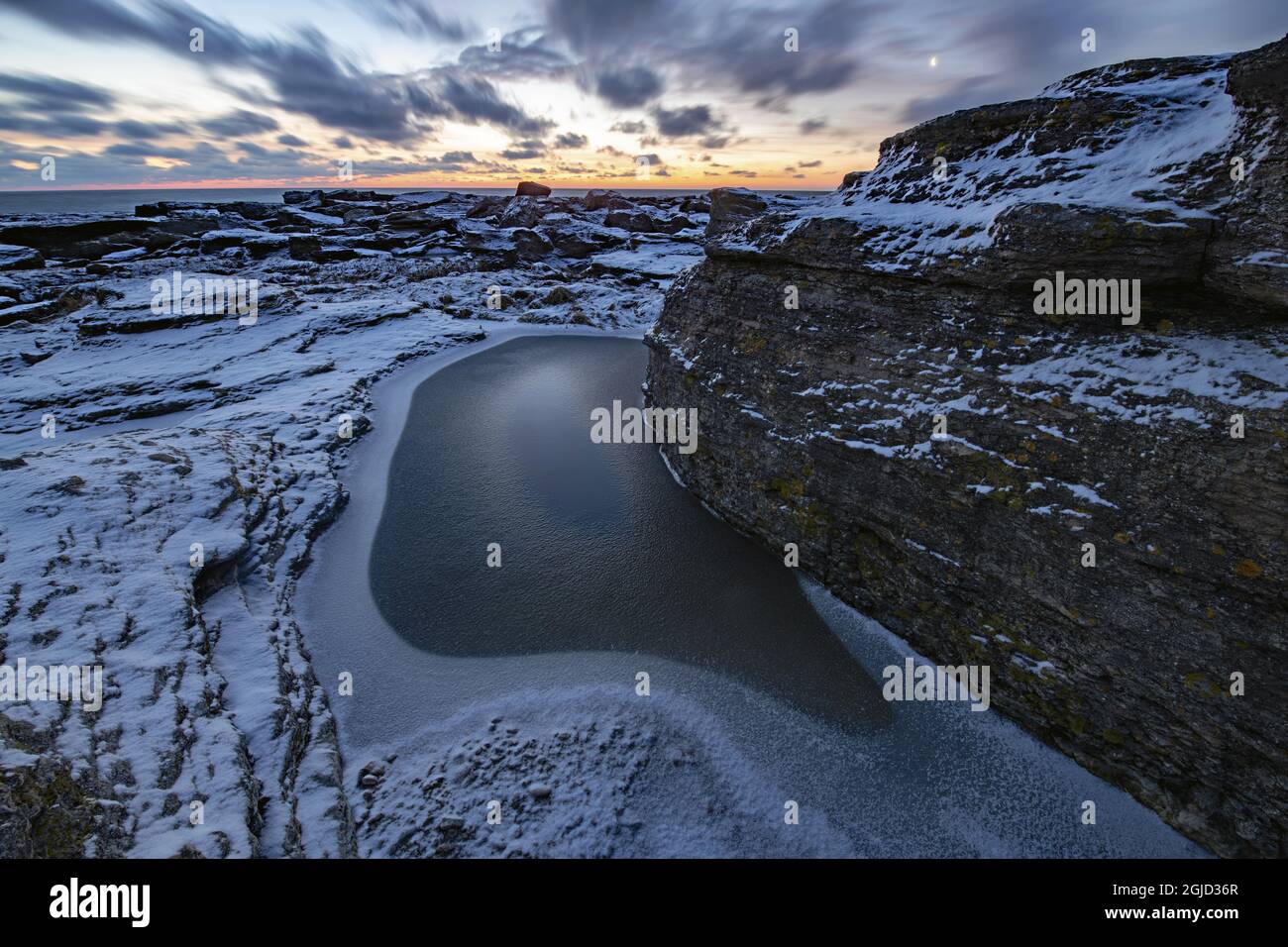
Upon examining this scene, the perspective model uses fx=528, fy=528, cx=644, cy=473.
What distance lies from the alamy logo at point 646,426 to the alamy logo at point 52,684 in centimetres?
1330

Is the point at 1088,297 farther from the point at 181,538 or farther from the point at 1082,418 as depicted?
the point at 181,538

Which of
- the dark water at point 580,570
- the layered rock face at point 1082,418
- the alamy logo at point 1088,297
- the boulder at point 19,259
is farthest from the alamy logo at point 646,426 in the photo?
the boulder at point 19,259

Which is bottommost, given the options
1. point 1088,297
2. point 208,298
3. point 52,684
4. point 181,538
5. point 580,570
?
point 52,684

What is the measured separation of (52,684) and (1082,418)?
16.2 m

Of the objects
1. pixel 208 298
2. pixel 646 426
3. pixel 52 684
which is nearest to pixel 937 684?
pixel 646 426

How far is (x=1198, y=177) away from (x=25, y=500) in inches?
880

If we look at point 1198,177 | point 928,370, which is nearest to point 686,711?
point 928,370

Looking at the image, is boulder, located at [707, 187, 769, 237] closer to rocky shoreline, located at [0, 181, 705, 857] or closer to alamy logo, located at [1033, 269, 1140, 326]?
alamy logo, located at [1033, 269, 1140, 326]

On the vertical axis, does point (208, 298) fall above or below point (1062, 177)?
above

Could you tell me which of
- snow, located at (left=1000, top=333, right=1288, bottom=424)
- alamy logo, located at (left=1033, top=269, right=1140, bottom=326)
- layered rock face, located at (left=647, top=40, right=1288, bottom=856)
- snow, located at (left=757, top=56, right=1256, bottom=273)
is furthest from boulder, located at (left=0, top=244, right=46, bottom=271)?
snow, located at (left=1000, top=333, right=1288, bottom=424)

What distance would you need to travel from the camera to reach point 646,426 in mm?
19750

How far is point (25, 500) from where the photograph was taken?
36.4 feet

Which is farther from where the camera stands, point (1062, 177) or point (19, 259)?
point (19, 259)

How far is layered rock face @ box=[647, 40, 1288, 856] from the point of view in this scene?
7246mm
